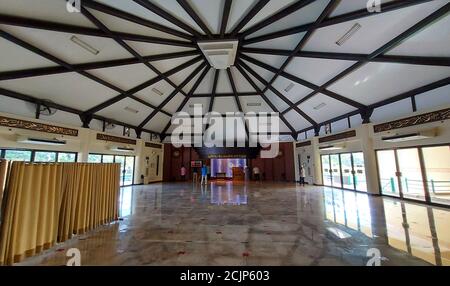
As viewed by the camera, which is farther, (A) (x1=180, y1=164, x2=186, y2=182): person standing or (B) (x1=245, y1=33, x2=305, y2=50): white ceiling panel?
(A) (x1=180, y1=164, x2=186, y2=182): person standing

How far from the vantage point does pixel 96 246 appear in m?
3.02

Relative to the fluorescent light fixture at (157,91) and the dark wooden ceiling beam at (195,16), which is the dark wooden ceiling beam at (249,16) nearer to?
the dark wooden ceiling beam at (195,16)

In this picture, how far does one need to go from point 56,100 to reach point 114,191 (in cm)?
567

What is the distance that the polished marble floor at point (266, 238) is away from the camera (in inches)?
102

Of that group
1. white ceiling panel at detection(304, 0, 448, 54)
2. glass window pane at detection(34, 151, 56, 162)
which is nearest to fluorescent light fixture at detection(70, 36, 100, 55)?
glass window pane at detection(34, 151, 56, 162)

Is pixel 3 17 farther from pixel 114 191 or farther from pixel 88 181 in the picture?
pixel 114 191

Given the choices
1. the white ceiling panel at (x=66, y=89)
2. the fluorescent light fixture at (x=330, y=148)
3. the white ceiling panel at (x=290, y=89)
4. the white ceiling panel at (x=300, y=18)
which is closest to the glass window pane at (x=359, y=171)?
the fluorescent light fixture at (x=330, y=148)

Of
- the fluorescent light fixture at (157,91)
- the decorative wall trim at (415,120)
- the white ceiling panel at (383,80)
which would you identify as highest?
the fluorescent light fixture at (157,91)

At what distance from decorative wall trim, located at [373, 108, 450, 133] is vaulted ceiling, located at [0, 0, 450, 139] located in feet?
2.04

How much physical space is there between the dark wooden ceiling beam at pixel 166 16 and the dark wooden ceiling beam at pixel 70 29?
0.72m

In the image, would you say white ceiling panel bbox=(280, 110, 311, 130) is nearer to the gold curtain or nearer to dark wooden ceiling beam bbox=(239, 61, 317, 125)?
dark wooden ceiling beam bbox=(239, 61, 317, 125)

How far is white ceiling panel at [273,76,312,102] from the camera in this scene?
824 cm
